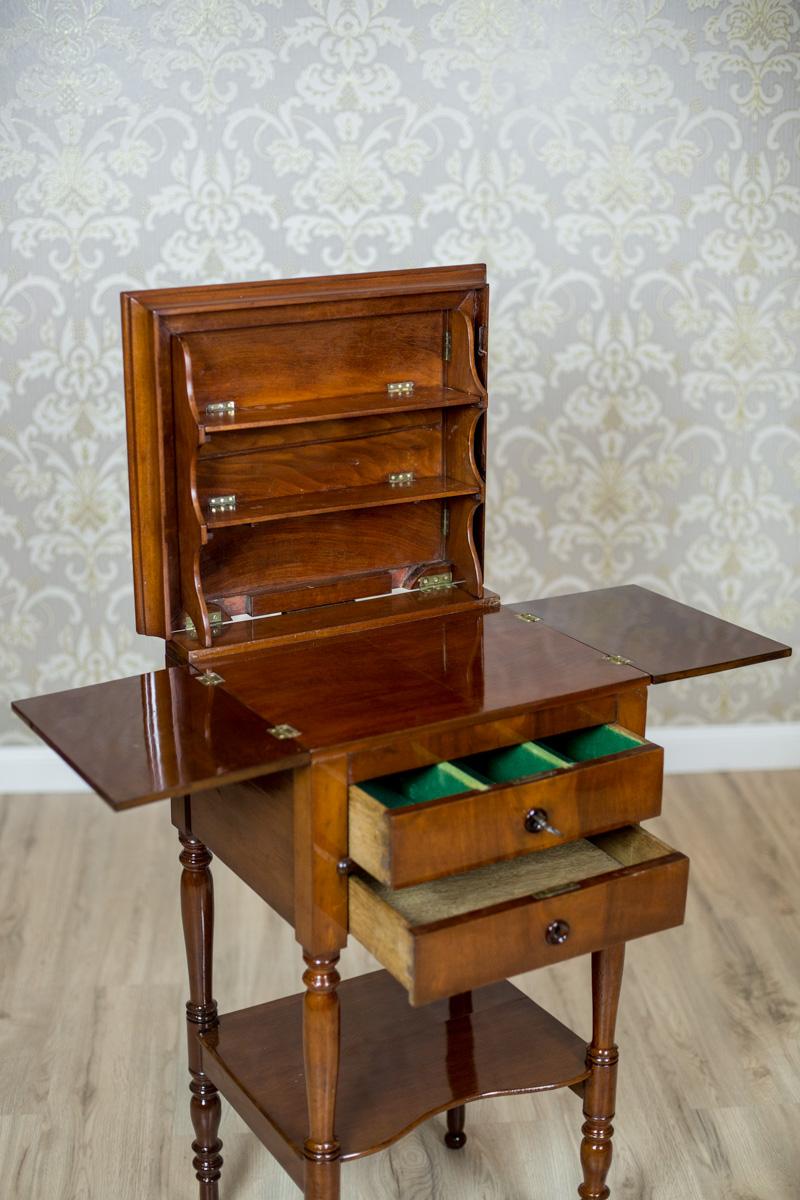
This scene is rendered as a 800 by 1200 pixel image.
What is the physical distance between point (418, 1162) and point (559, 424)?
183cm

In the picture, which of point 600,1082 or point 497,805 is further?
point 600,1082

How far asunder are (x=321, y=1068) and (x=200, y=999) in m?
0.39

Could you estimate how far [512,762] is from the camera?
6.89 ft

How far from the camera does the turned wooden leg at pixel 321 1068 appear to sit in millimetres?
1954

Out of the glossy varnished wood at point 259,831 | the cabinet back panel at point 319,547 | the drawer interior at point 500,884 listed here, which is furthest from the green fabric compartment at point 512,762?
the cabinet back panel at point 319,547

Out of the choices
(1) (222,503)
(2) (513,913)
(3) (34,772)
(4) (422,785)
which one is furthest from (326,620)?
(3) (34,772)

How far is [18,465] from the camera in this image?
356 cm

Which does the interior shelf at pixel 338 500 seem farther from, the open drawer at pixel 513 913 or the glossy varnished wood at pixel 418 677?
the open drawer at pixel 513 913

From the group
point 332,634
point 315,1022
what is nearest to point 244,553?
point 332,634

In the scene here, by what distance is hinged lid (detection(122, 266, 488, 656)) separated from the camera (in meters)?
2.12

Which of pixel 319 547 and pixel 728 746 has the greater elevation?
pixel 319 547

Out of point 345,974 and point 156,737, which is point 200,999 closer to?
point 156,737

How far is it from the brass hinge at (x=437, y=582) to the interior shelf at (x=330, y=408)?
284 millimetres

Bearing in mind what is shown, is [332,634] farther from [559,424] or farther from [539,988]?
[559,424]
